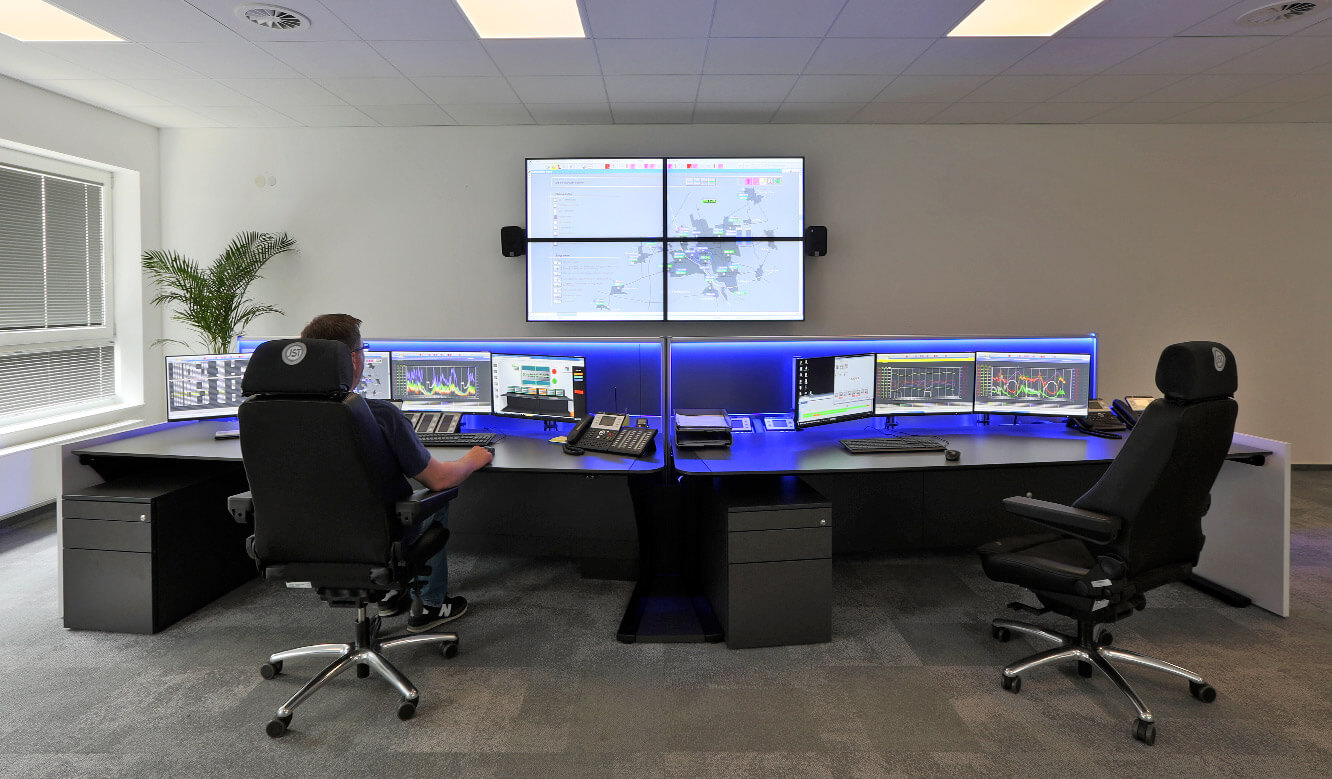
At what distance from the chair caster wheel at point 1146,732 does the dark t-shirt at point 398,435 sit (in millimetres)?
2235

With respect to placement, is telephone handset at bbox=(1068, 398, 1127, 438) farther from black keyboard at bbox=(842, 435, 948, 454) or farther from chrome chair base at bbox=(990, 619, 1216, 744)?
chrome chair base at bbox=(990, 619, 1216, 744)

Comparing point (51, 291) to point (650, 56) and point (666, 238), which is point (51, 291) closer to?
point (666, 238)

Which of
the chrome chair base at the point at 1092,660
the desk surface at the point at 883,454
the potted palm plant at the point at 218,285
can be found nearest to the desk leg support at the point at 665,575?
the desk surface at the point at 883,454

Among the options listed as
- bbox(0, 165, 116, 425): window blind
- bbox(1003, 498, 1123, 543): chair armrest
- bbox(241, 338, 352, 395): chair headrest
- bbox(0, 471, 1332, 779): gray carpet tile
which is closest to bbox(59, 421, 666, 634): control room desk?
bbox(0, 471, 1332, 779): gray carpet tile

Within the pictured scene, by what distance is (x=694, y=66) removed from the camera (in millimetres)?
4000

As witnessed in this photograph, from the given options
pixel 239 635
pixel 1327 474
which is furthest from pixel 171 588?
pixel 1327 474

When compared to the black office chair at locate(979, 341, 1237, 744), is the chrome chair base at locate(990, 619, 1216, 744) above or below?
below

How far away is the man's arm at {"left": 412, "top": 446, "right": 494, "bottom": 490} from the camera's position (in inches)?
97.9

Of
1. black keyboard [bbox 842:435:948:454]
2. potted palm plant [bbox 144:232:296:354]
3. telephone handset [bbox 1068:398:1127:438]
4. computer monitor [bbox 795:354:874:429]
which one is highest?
potted palm plant [bbox 144:232:296:354]

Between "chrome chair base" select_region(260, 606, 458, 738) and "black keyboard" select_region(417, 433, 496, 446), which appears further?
"black keyboard" select_region(417, 433, 496, 446)

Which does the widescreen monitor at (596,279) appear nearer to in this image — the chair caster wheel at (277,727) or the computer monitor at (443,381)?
the computer monitor at (443,381)

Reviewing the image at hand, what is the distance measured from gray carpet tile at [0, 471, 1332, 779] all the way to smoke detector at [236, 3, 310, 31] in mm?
2462

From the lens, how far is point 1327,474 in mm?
5379

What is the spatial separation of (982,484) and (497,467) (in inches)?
97.8
